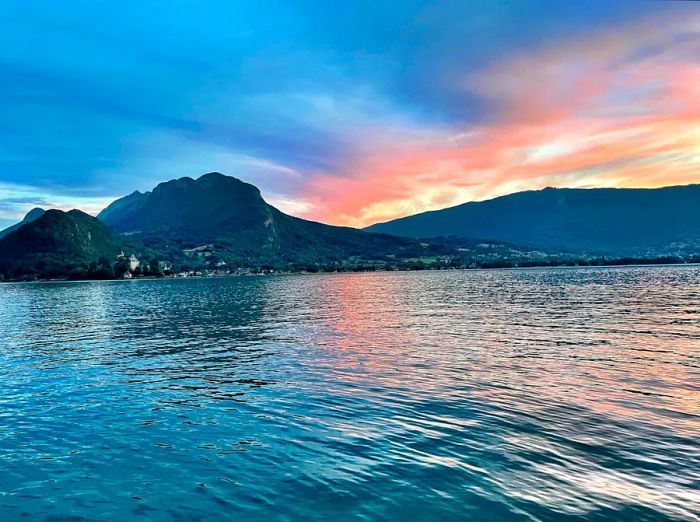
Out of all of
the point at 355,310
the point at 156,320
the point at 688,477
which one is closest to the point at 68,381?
the point at 688,477

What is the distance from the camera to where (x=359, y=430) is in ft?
69.5

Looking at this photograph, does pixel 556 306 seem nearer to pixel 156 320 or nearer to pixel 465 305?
pixel 465 305

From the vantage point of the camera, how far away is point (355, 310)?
8525 centimetres

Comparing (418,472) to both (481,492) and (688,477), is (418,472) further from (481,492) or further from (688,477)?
(688,477)

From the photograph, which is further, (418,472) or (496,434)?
(496,434)

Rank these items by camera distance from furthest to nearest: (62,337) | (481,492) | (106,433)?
(62,337)
(106,433)
(481,492)

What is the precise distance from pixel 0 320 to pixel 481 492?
92460 mm

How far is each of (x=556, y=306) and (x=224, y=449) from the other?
75310 mm

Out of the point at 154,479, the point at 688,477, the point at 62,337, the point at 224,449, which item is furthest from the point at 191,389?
the point at 62,337

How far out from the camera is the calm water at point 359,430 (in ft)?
48.2

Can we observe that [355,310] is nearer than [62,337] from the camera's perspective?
No

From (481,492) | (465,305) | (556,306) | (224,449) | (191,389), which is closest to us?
(481,492)

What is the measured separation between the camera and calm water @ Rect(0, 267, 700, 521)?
14695 millimetres

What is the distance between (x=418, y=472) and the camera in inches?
655
